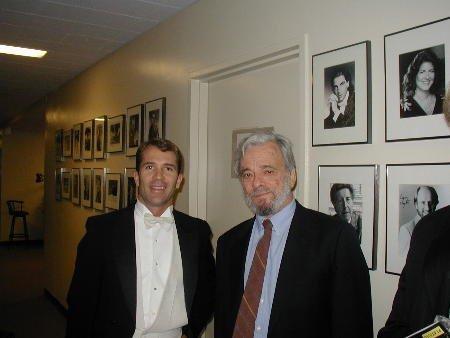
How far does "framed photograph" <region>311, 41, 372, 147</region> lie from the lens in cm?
172

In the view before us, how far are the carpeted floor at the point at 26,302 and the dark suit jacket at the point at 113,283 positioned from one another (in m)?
3.11

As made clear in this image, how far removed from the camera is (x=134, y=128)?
384cm

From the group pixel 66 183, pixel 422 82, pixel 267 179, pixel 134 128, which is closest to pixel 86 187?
pixel 66 183

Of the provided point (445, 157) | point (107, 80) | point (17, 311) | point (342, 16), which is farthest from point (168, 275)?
point (17, 311)

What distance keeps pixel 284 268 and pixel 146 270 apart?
32.1 inches

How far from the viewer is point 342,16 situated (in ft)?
6.00

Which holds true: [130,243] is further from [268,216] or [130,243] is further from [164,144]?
[268,216]

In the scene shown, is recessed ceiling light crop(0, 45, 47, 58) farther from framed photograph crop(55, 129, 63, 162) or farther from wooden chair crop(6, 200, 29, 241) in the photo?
wooden chair crop(6, 200, 29, 241)

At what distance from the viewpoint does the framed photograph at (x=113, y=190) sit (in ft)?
13.4

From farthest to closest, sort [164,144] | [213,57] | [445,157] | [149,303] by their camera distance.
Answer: [213,57] < [164,144] < [149,303] < [445,157]

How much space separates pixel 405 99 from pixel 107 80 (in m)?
3.81

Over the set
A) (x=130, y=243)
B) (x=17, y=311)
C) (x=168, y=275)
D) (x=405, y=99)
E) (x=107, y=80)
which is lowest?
(x=17, y=311)

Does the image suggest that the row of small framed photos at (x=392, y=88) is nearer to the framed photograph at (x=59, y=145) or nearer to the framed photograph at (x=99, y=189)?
the framed photograph at (x=99, y=189)

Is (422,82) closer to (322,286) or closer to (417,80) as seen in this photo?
(417,80)
